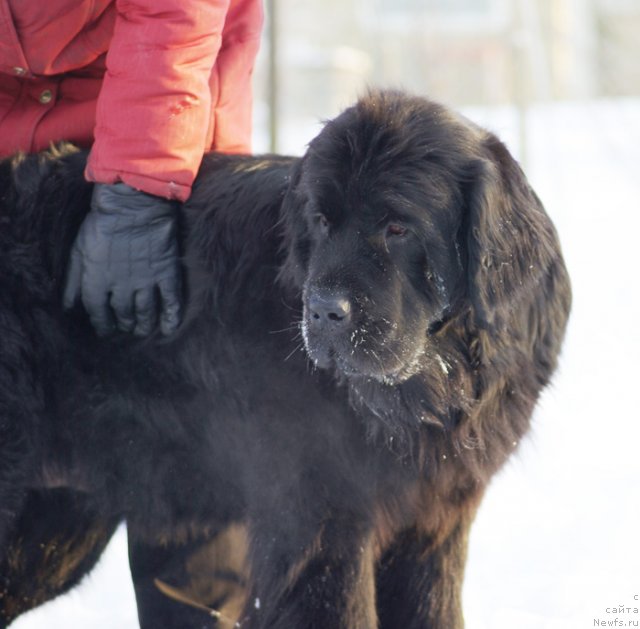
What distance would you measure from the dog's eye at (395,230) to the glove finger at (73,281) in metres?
0.83

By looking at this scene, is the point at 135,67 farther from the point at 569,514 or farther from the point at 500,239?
the point at 569,514

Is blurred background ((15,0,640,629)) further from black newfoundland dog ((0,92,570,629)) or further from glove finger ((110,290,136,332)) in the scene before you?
glove finger ((110,290,136,332))

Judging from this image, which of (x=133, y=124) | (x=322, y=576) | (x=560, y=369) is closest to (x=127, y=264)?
(x=133, y=124)

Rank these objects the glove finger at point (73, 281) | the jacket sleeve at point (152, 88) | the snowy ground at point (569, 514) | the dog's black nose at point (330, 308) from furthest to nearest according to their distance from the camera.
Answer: the snowy ground at point (569, 514) → the glove finger at point (73, 281) → the jacket sleeve at point (152, 88) → the dog's black nose at point (330, 308)

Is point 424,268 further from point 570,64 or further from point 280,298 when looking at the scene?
point 570,64

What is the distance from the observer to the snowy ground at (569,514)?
3.54 metres

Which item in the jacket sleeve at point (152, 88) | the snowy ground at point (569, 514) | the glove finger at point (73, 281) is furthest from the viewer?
the snowy ground at point (569, 514)

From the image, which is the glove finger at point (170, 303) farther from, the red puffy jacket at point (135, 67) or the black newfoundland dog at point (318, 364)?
the red puffy jacket at point (135, 67)

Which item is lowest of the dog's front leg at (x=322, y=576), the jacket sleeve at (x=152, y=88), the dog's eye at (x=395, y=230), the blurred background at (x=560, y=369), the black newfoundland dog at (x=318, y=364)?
the blurred background at (x=560, y=369)

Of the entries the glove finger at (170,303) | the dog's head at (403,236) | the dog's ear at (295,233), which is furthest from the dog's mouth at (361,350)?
the glove finger at (170,303)

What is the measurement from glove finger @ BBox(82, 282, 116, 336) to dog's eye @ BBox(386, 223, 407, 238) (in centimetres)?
76

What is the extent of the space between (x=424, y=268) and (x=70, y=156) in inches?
42.7

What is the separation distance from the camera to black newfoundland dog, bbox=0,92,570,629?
8.57 ft

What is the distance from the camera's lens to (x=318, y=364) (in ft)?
8.61
